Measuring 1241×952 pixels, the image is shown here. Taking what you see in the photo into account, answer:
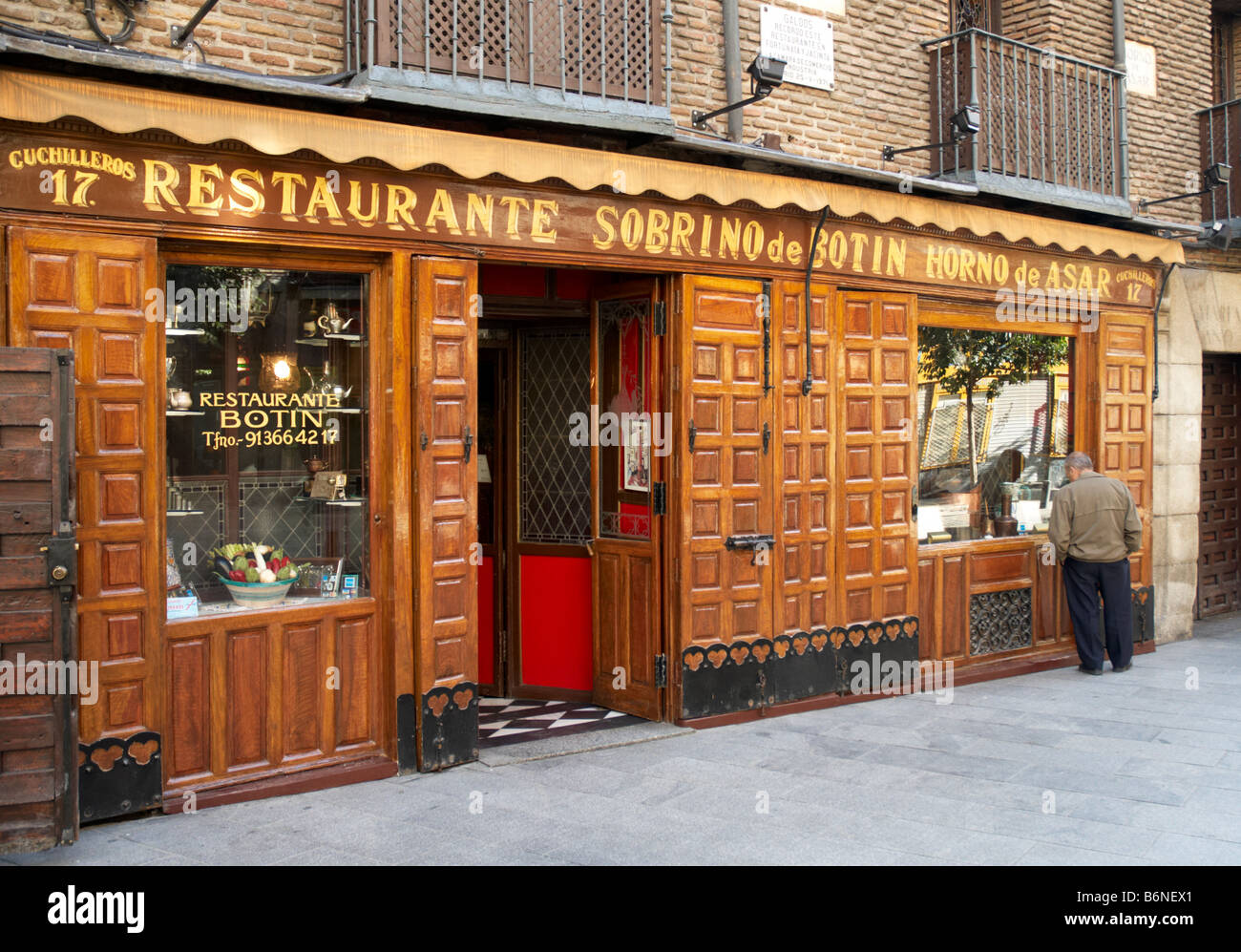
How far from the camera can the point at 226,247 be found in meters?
6.21

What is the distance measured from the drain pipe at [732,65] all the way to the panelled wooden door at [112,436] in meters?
4.48

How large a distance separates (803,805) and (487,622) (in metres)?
3.60

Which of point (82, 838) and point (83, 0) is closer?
point (82, 838)

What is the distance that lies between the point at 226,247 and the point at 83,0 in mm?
1439

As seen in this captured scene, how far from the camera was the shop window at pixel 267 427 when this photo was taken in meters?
6.21

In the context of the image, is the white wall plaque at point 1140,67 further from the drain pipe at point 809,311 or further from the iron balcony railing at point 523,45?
the iron balcony railing at point 523,45

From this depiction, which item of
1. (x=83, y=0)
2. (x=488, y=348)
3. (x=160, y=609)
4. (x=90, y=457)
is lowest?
(x=160, y=609)

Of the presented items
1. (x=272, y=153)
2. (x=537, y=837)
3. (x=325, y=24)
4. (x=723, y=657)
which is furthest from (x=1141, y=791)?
(x=325, y=24)

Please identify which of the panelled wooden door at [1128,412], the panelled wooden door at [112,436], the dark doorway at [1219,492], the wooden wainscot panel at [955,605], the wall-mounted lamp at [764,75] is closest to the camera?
the panelled wooden door at [112,436]

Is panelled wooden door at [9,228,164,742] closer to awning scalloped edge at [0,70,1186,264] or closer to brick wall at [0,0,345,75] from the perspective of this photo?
awning scalloped edge at [0,70,1186,264]

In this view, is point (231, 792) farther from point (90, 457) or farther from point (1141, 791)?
point (1141, 791)

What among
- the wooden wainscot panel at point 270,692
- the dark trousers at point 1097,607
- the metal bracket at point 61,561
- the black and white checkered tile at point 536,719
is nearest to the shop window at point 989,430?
the dark trousers at point 1097,607

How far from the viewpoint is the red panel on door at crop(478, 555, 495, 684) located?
9.01 m

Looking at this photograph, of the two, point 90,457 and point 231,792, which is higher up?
point 90,457
